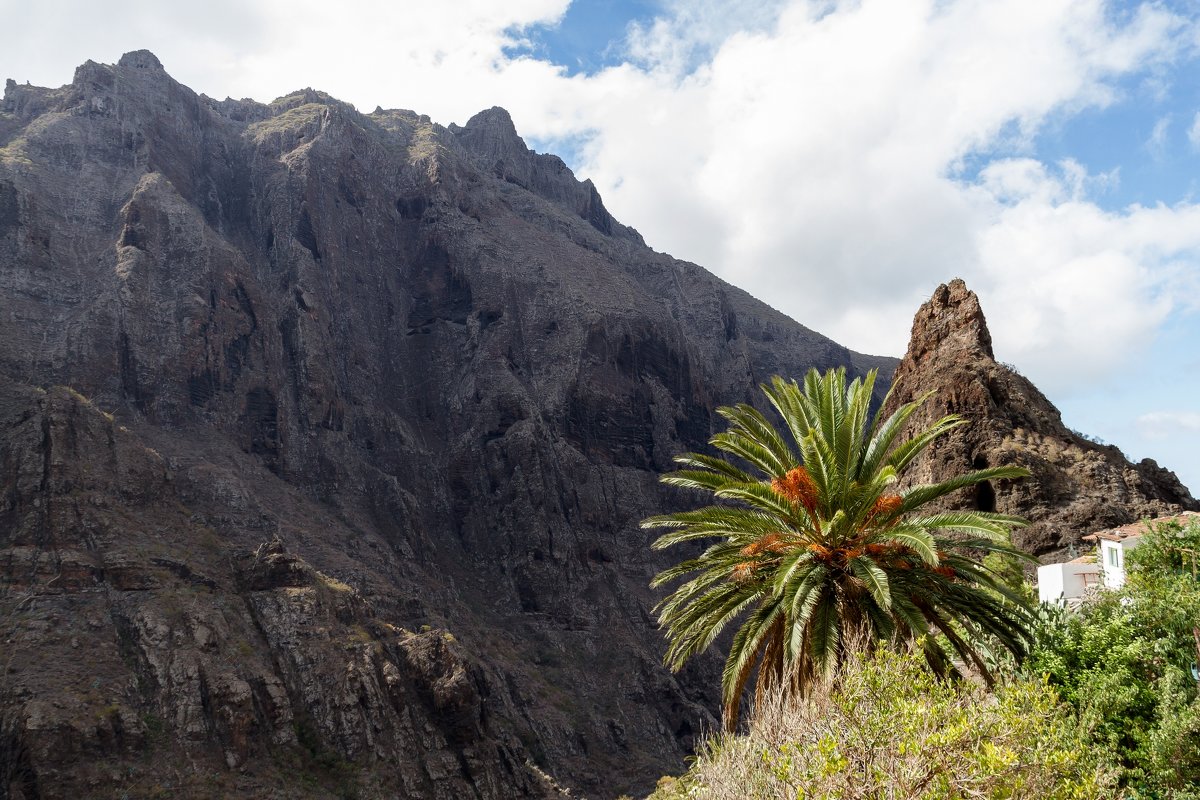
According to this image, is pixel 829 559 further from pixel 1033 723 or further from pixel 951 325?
pixel 951 325

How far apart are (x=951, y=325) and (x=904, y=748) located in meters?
32.9

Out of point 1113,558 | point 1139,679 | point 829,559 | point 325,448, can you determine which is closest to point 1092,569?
point 1113,558

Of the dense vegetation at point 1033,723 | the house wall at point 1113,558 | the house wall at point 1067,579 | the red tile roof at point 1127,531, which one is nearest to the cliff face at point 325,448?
the house wall at point 1067,579

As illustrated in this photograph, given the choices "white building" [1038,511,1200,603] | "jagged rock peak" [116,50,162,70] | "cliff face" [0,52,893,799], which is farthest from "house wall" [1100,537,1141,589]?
"jagged rock peak" [116,50,162,70]

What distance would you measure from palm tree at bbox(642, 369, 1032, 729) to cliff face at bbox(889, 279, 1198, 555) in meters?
13.2

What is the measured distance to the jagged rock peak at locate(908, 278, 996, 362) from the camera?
135 feet

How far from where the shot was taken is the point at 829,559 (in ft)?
62.4

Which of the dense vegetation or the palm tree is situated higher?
the palm tree

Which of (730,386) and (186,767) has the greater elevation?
(730,386)

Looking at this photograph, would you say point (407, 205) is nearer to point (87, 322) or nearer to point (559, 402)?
point (559, 402)

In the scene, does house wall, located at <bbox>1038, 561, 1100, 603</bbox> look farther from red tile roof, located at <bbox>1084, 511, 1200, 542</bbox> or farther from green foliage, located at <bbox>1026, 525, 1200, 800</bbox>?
green foliage, located at <bbox>1026, 525, 1200, 800</bbox>

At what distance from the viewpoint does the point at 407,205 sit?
493 feet

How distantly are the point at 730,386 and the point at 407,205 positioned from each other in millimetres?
54795

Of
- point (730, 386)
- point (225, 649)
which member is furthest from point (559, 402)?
point (225, 649)
